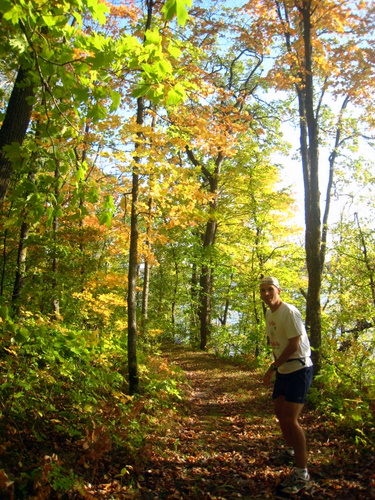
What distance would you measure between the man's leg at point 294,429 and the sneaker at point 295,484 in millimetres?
107

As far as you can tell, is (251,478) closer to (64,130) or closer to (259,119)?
(64,130)

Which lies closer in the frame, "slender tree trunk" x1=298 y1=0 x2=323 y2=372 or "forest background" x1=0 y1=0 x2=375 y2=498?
"forest background" x1=0 y1=0 x2=375 y2=498

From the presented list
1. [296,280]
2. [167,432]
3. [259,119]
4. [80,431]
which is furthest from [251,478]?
[259,119]

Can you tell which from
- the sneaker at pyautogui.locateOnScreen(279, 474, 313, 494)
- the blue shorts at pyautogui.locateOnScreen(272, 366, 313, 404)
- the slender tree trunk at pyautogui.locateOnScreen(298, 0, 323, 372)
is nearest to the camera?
the sneaker at pyautogui.locateOnScreen(279, 474, 313, 494)

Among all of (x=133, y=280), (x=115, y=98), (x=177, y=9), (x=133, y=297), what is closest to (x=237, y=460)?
(x=133, y=297)

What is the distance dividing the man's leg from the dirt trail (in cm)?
28

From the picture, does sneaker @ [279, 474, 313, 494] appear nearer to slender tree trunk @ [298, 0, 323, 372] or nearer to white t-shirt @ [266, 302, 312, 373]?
white t-shirt @ [266, 302, 312, 373]

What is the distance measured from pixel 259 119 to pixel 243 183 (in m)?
3.25

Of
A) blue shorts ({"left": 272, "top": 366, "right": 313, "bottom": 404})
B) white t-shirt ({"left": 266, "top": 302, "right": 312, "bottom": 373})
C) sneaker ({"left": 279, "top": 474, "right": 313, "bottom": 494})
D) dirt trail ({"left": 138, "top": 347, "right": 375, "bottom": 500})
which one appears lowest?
dirt trail ({"left": 138, "top": 347, "right": 375, "bottom": 500})

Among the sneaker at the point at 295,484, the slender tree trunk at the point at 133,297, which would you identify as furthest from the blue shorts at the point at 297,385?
the slender tree trunk at the point at 133,297

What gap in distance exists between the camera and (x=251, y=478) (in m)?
3.55

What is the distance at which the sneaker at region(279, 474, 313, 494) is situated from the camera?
3111 mm

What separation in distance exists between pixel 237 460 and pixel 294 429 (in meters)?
1.15

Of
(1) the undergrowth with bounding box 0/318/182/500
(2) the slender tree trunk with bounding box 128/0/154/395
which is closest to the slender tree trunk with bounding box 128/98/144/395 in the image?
(2) the slender tree trunk with bounding box 128/0/154/395
